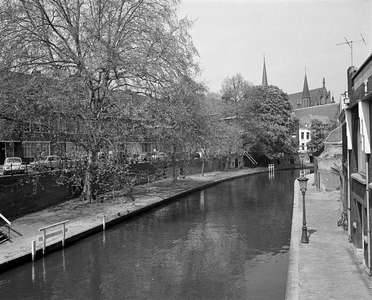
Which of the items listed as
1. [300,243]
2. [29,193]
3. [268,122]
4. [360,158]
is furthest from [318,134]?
[360,158]

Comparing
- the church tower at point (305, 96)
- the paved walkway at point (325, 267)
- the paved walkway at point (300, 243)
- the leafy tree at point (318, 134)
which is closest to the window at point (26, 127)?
the paved walkway at point (300, 243)

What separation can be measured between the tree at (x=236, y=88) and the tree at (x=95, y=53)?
3622 centimetres

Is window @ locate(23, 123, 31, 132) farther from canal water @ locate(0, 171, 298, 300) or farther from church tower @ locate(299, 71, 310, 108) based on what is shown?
church tower @ locate(299, 71, 310, 108)

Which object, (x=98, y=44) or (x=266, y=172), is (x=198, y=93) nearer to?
(x=98, y=44)

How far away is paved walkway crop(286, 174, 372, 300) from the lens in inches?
360

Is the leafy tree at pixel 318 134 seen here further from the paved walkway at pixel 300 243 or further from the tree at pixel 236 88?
the paved walkway at pixel 300 243

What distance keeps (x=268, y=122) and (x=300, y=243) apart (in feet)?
151

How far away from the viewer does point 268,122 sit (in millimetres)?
58469

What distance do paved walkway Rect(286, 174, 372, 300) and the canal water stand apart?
91 cm

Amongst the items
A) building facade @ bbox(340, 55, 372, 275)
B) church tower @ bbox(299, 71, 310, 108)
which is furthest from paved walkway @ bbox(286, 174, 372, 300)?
church tower @ bbox(299, 71, 310, 108)

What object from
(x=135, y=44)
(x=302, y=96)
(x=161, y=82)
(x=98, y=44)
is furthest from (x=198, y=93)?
(x=302, y=96)

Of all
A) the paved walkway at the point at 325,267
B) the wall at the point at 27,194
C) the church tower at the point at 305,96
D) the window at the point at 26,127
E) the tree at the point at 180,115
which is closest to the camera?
the paved walkway at the point at 325,267

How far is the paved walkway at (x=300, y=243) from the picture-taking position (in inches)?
375

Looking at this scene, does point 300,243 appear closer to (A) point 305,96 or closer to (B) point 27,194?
(B) point 27,194
